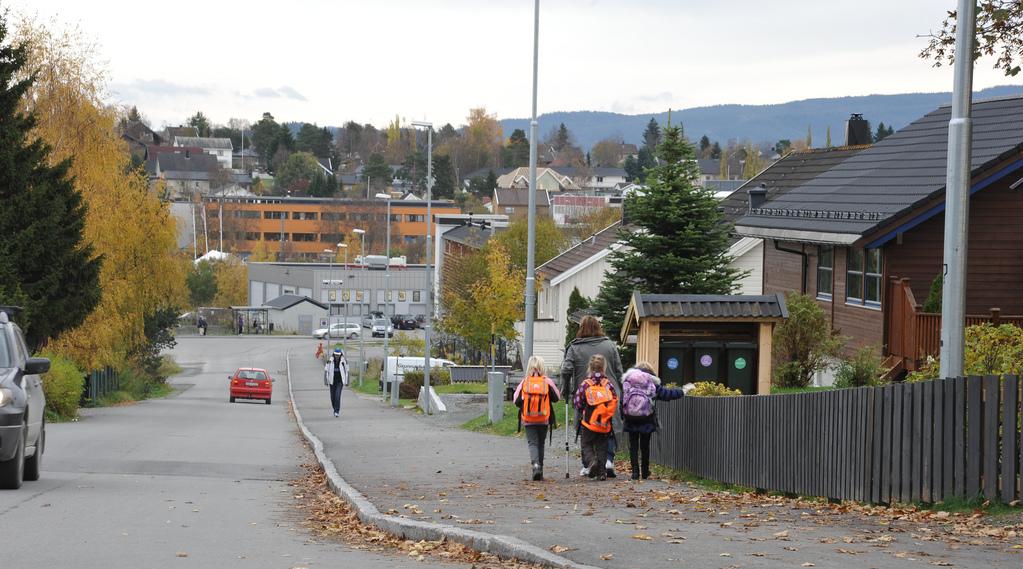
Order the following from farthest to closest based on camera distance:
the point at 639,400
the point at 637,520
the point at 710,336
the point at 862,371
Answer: the point at 862,371
the point at 710,336
the point at 639,400
the point at 637,520

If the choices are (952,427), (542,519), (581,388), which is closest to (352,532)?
(542,519)

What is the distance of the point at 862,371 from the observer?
21344mm

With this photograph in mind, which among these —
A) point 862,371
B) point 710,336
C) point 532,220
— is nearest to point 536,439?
point 710,336

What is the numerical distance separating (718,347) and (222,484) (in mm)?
8672

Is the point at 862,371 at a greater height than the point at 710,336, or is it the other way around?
the point at 710,336

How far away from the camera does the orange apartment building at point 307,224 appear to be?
493 feet

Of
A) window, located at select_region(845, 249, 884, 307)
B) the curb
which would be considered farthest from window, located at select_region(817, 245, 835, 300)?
the curb

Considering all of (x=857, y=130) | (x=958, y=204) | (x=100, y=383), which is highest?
(x=857, y=130)

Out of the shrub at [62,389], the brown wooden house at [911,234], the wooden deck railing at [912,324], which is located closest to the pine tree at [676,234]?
the brown wooden house at [911,234]

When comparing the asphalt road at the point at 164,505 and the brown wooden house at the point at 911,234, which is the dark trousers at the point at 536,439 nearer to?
the asphalt road at the point at 164,505

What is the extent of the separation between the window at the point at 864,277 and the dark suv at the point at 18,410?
1654 cm

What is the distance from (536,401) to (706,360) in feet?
20.6

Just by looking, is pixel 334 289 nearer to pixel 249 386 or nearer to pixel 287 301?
pixel 287 301

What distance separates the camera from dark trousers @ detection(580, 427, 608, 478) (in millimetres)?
14875
